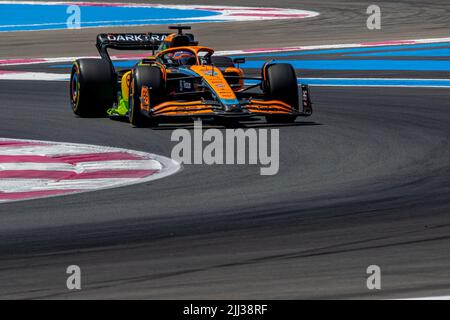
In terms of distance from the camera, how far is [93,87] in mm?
15852

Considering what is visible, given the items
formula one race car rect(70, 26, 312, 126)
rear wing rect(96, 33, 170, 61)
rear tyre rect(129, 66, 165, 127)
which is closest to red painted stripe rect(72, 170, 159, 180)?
formula one race car rect(70, 26, 312, 126)

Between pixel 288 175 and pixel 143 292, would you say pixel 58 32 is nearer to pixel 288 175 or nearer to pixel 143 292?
pixel 288 175

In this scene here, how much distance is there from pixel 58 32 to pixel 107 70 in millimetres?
16330

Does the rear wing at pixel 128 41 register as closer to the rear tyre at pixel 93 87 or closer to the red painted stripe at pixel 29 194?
the rear tyre at pixel 93 87

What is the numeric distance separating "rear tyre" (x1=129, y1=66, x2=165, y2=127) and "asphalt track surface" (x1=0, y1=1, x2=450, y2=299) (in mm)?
348

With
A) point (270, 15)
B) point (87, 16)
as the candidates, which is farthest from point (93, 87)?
point (87, 16)

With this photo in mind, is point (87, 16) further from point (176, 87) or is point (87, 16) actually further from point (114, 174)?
point (114, 174)

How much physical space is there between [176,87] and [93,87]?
44.0 inches

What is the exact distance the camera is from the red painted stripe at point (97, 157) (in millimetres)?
12141

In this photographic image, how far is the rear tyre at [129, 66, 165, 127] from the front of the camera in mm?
14586

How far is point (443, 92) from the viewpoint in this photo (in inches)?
739

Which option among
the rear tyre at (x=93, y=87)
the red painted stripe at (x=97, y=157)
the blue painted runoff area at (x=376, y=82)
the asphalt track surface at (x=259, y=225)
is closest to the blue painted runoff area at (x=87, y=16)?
the blue painted runoff area at (x=376, y=82)

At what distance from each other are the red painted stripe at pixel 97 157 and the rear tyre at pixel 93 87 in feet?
11.0

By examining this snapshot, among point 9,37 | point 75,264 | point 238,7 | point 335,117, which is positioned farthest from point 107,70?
point 238,7
